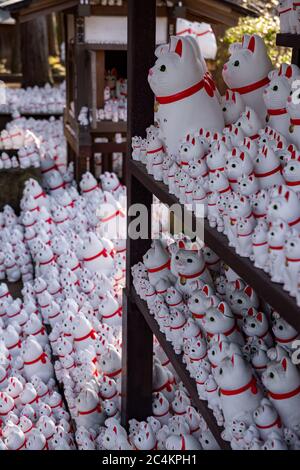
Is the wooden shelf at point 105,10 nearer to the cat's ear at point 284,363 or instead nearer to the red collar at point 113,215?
the red collar at point 113,215

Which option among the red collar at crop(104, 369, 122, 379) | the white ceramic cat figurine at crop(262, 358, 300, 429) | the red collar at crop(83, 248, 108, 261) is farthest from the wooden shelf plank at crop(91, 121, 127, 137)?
the white ceramic cat figurine at crop(262, 358, 300, 429)

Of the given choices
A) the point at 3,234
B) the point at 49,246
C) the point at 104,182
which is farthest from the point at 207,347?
the point at 104,182

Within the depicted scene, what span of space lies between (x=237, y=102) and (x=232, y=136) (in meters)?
0.35

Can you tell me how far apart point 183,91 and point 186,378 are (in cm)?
103

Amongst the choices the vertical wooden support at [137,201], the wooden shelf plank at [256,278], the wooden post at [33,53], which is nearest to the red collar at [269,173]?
the wooden shelf plank at [256,278]

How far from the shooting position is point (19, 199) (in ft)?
22.3

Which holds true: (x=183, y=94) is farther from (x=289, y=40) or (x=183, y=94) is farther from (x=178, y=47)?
(x=289, y=40)

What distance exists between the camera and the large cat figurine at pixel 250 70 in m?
2.44

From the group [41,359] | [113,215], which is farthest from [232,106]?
[113,215]

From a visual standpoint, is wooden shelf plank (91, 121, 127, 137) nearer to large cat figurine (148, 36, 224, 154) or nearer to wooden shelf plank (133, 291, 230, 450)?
wooden shelf plank (133, 291, 230, 450)

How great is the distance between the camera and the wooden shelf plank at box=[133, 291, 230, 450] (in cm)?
225

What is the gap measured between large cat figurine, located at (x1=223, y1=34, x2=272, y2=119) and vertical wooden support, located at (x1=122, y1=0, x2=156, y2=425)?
528 mm

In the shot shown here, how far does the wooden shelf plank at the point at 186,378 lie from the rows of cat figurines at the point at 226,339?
0.07 feet

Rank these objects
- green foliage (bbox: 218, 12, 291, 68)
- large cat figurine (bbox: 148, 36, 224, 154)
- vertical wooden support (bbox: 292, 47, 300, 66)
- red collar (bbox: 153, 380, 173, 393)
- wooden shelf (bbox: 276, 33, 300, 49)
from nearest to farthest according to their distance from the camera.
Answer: wooden shelf (bbox: 276, 33, 300, 49) < large cat figurine (bbox: 148, 36, 224, 154) < vertical wooden support (bbox: 292, 47, 300, 66) < red collar (bbox: 153, 380, 173, 393) < green foliage (bbox: 218, 12, 291, 68)
